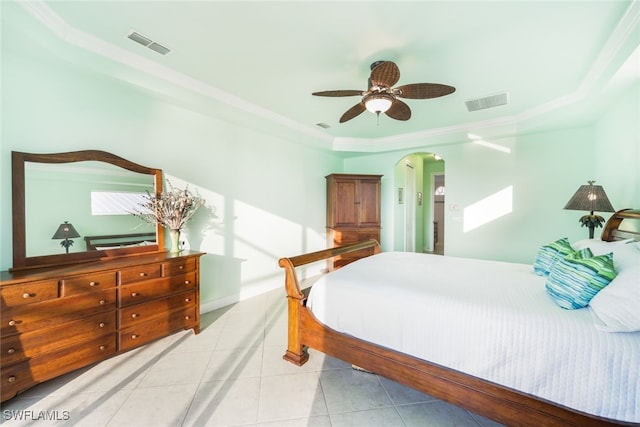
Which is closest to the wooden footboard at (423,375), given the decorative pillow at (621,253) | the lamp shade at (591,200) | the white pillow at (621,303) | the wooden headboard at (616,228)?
the white pillow at (621,303)

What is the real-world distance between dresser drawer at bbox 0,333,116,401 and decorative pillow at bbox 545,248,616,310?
3.08m

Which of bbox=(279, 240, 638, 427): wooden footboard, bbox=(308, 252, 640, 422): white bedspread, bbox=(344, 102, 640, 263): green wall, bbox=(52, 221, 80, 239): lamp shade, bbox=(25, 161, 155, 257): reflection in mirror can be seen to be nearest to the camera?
bbox=(308, 252, 640, 422): white bedspread

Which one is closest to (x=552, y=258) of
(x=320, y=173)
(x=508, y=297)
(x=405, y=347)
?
(x=508, y=297)

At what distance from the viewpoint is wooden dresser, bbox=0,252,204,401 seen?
5.36ft

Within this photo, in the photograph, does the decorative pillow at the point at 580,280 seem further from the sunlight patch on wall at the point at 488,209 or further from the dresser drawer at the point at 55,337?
the dresser drawer at the point at 55,337

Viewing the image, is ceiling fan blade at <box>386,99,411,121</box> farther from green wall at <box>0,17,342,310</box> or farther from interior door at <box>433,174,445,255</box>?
interior door at <box>433,174,445,255</box>

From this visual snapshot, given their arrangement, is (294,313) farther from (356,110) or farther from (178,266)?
(356,110)

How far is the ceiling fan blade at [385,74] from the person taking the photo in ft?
6.19

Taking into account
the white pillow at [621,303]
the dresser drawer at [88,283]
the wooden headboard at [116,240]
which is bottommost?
the dresser drawer at [88,283]

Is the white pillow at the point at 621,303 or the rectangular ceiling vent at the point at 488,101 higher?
the rectangular ceiling vent at the point at 488,101

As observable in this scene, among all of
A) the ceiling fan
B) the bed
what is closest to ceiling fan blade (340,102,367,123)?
the ceiling fan

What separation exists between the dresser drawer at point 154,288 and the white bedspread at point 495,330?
1.33 metres

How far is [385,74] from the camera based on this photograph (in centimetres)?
196

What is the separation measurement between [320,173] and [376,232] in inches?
61.5
